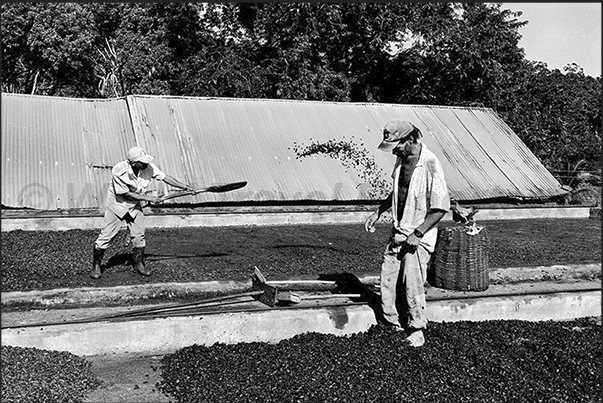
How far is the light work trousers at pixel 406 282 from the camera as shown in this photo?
5410mm

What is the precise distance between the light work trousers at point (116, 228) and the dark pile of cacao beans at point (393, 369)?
256cm

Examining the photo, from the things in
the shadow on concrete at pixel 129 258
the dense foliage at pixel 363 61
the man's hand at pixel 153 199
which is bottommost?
the shadow on concrete at pixel 129 258

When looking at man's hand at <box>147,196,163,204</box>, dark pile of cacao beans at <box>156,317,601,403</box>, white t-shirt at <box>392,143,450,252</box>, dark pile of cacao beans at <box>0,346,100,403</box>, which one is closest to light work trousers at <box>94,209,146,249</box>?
man's hand at <box>147,196,163,204</box>

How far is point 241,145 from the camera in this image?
1410cm

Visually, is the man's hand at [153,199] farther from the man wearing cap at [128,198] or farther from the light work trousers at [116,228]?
the light work trousers at [116,228]

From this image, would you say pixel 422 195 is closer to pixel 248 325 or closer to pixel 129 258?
pixel 248 325

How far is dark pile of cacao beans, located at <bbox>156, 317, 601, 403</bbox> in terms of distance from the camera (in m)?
4.41

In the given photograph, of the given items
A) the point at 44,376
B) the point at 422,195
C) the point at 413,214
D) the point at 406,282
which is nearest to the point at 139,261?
the point at 44,376

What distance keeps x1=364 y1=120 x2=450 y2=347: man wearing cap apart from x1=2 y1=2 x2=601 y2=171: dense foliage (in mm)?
15045

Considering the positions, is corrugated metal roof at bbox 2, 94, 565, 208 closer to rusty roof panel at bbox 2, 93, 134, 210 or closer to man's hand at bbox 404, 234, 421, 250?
rusty roof panel at bbox 2, 93, 134, 210

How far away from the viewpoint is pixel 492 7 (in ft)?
68.4

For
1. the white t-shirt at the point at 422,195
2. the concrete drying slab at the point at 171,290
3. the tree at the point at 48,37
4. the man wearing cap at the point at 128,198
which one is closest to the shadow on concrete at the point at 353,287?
the concrete drying slab at the point at 171,290

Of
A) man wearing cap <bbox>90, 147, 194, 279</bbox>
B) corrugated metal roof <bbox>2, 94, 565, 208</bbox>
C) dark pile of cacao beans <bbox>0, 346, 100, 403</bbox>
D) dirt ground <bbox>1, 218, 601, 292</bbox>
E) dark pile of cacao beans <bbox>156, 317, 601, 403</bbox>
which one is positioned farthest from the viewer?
corrugated metal roof <bbox>2, 94, 565, 208</bbox>

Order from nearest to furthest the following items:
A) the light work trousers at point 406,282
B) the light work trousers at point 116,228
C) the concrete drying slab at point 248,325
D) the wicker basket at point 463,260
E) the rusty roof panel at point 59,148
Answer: the concrete drying slab at point 248,325
the light work trousers at point 406,282
the wicker basket at point 463,260
the light work trousers at point 116,228
the rusty roof panel at point 59,148
